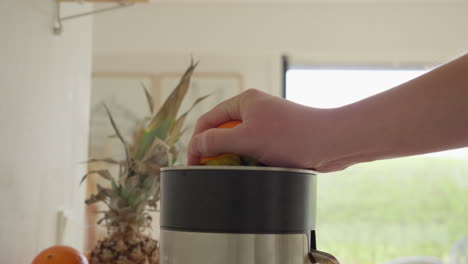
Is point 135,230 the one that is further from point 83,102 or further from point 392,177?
point 392,177

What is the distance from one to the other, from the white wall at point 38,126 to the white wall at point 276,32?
7.32 ft

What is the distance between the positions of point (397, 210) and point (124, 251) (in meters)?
3.00

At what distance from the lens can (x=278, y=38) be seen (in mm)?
3537

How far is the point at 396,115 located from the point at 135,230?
637 millimetres

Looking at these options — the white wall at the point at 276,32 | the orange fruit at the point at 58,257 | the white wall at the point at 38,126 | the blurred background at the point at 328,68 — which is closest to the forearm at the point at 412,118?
the orange fruit at the point at 58,257

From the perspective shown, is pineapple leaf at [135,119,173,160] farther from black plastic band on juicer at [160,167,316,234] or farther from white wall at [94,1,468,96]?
white wall at [94,1,468,96]

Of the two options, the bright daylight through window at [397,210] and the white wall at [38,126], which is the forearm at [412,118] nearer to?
the white wall at [38,126]

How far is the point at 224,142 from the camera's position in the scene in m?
0.56

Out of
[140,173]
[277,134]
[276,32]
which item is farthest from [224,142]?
[276,32]

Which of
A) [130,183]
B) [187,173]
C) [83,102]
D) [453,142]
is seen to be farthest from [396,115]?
[83,102]

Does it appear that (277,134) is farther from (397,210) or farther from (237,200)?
(397,210)

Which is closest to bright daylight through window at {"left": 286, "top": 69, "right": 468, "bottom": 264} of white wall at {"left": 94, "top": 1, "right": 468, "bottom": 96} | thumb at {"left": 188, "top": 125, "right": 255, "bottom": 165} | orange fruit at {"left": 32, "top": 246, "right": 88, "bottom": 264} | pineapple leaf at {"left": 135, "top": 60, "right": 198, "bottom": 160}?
white wall at {"left": 94, "top": 1, "right": 468, "bottom": 96}

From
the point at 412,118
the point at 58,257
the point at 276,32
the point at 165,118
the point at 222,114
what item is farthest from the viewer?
the point at 276,32

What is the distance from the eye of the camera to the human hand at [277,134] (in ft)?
1.78
